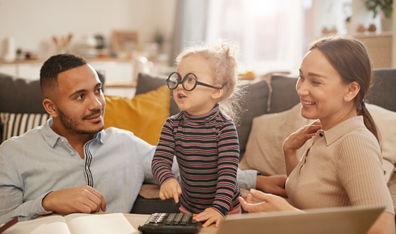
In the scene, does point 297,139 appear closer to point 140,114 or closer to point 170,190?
point 170,190

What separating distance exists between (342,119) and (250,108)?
110 cm

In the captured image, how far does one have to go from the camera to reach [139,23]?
6.51 meters

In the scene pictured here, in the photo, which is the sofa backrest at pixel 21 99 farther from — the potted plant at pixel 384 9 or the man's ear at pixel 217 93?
the potted plant at pixel 384 9

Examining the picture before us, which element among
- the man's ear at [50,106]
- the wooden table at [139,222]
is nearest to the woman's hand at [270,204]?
the wooden table at [139,222]

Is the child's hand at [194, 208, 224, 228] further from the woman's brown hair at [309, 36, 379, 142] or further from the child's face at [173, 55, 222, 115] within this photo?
the woman's brown hair at [309, 36, 379, 142]

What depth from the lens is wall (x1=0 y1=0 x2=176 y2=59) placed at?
4988 millimetres

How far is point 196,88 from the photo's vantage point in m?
1.08

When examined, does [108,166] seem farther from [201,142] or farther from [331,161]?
[331,161]

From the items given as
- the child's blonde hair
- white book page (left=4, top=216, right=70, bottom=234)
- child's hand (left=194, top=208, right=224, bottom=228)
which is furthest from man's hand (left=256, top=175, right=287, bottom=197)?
white book page (left=4, top=216, right=70, bottom=234)

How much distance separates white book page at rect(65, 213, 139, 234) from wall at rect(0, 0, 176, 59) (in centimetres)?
481

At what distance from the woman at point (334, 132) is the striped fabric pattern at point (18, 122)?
4.80 feet

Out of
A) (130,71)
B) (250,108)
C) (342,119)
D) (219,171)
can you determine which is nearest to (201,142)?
(219,171)

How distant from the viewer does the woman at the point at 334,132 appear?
2.78ft

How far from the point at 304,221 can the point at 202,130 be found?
0.54 meters
